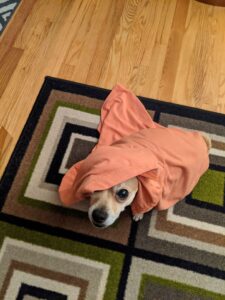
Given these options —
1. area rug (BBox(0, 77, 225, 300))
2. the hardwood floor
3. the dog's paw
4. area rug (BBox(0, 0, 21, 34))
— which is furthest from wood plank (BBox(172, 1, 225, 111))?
area rug (BBox(0, 0, 21, 34))

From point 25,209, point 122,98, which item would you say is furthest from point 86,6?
point 25,209

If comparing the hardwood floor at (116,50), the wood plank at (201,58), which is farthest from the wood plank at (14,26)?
the wood plank at (201,58)

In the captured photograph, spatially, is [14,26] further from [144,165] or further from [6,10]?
[144,165]

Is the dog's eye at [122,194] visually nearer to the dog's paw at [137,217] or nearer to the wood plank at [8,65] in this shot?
the dog's paw at [137,217]

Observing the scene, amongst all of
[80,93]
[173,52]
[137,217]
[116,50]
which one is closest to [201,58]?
[173,52]

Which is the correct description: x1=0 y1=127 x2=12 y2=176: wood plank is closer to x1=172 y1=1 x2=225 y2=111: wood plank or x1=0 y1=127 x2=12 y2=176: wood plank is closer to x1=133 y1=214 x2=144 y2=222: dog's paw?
x1=133 y1=214 x2=144 y2=222: dog's paw

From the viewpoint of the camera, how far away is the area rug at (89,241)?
1.07 m

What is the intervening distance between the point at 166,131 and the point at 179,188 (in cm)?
20

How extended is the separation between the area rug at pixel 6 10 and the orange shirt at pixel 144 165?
0.77 m

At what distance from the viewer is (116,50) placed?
Result: 1.57 m

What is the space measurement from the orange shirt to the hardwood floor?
0.97ft

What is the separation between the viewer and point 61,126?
135 cm

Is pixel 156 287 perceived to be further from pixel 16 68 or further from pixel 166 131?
pixel 16 68

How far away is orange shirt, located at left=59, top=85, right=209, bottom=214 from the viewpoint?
2.93 ft
